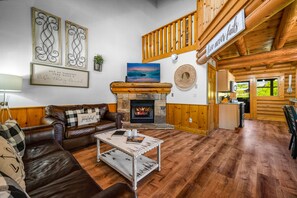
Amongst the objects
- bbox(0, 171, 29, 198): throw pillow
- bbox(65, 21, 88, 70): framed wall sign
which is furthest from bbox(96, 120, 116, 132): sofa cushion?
bbox(0, 171, 29, 198): throw pillow

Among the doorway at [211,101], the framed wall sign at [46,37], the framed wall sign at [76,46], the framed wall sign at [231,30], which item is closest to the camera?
the framed wall sign at [231,30]

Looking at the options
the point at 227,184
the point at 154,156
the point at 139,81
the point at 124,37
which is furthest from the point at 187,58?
the point at 227,184

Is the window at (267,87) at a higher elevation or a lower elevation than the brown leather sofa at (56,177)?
higher

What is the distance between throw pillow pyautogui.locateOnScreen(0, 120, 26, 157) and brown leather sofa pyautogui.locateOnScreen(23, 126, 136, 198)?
105 mm

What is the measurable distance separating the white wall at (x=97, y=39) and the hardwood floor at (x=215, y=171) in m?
1.47

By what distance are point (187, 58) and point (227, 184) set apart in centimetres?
315

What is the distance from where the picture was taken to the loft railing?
3709mm

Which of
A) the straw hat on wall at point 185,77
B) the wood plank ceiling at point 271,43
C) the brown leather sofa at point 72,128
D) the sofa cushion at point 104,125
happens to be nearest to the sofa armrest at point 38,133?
the brown leather sofa at point 72,128

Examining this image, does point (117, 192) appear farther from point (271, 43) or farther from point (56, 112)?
point (271, 43)

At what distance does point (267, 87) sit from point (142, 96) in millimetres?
5626

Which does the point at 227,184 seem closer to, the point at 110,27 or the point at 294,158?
the point at 294,158

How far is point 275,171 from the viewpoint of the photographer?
6.05 ft

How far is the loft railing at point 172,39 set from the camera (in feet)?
12.2

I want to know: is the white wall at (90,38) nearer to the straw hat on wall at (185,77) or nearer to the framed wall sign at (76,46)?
the framed wall sign at (76,46)
